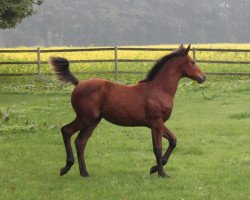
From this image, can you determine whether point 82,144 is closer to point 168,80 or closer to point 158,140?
point 158,140

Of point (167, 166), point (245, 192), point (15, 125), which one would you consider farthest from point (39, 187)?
point (15, 125)

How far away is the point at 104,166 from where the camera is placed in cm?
937

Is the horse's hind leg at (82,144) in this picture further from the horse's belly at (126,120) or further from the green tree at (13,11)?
the green tree at (13,11)

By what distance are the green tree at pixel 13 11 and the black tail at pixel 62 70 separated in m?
15.3

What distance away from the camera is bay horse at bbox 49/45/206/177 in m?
8.61

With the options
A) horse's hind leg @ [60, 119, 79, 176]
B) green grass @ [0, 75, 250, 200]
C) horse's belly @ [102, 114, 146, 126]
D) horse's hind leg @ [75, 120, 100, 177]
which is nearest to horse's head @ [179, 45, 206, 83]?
horse's belly @ [102, 114, 146, 126]

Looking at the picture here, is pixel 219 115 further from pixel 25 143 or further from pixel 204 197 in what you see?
pixel 204 197

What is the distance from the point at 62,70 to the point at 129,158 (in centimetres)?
224

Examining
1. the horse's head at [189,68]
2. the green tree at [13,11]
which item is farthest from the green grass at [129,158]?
the green tree at [13,11]

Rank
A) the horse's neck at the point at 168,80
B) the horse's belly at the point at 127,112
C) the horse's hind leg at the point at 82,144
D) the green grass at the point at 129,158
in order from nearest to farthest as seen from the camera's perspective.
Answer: the green grass at the point at 129,158
the horse's belly at the point at 127,112
the horse's hind leg at the point at 82,144
the horse's neck at the point at 168,80

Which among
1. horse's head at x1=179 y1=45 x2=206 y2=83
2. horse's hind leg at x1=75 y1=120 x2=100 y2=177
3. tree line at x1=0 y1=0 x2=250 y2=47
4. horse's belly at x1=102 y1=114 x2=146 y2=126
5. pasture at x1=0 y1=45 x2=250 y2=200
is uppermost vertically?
horse's head at x1=179 y1=45 x2=206 y2=83

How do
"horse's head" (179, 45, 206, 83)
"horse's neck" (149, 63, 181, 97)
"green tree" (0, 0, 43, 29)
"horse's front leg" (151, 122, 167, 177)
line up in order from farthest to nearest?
"green tree" (0, 0, 43, 29) → "horse's head" (179, 45, 206, 83) → "horse's neck" (149, 63, 181, 97) → "horse's front leg" (151, 122, 167, 177)

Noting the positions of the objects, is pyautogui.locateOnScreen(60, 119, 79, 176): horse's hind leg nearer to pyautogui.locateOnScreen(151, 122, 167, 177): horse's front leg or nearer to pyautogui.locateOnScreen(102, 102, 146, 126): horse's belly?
pyautogui.locateOnScreen(102, 102, 146, 126): horse's belly

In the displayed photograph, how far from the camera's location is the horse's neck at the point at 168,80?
893 cm
